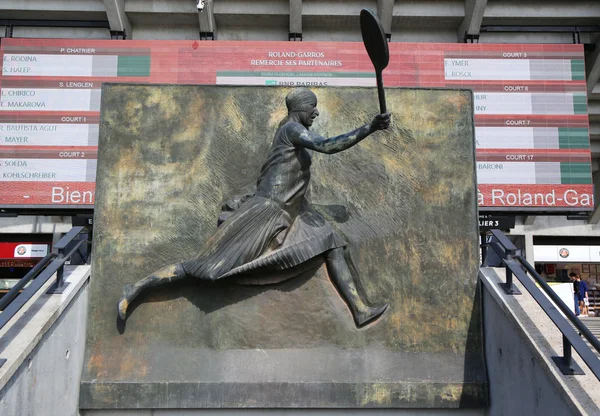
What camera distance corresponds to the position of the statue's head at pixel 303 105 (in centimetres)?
563

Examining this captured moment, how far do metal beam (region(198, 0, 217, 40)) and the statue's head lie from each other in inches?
373

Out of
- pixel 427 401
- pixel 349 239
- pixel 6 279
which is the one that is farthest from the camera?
pixel 6 279

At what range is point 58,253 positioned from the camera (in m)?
5.48

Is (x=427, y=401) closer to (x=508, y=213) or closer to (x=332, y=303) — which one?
(x=332, y=303)

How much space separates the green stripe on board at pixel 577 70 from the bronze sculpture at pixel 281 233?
1185 cm

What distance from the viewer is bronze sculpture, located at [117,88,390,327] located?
5387 mm

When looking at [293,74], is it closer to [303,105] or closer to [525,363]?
[303,105]

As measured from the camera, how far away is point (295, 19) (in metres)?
14.8

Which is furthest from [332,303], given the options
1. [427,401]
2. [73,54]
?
[73,54]

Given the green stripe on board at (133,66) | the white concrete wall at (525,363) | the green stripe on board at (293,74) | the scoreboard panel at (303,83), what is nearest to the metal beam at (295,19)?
the scoreboard panel at (303,83)

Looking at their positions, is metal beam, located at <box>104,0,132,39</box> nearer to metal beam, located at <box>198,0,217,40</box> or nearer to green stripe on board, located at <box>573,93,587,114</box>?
metal beam, located at <box>198,0,217,40</box>

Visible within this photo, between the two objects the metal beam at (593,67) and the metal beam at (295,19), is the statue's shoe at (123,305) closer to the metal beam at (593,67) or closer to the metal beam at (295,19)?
the metal beam at (295,19)

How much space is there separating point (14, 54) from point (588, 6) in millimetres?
14650

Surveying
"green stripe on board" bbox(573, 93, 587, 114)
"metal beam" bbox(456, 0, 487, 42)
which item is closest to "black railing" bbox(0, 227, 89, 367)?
"metal beam" bbox(456, 0, 487, 42)
